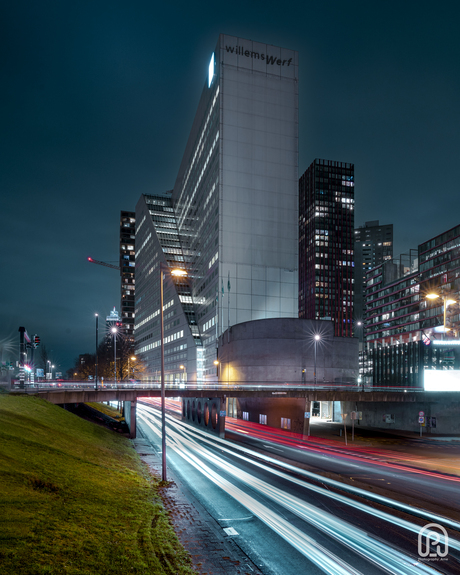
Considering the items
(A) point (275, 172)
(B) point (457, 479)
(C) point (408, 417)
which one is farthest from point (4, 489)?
(A) point (275, 172)

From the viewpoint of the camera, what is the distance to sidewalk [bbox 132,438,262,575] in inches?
492

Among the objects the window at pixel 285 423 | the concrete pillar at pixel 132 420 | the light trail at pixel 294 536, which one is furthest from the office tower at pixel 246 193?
the light trail at pixel 294 536

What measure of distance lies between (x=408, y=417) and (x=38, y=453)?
5667 centimetres

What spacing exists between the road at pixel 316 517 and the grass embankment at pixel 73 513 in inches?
114

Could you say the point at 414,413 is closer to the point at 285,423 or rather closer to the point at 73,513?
the point at 285,423

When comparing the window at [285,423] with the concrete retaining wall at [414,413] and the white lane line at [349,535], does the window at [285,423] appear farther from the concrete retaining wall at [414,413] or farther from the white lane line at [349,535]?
the white lane line at [349,535]

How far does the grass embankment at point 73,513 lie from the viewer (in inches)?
431

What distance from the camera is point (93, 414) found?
62281 mm

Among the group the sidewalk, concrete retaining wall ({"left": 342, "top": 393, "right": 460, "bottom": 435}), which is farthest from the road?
concrete retaining wall ({"left": 342, "top": 393, "right": 460, "bottom": 435})

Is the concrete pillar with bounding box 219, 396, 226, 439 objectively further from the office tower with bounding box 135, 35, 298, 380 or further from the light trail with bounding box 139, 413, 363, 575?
the office tower with bounding box 135, 35, 298, 380

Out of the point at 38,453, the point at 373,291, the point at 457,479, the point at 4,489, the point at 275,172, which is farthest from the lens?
the point at 373,291

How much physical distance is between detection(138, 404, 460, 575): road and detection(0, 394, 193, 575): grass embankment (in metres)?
2.90

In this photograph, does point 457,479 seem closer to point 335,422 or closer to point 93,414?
point 93,414

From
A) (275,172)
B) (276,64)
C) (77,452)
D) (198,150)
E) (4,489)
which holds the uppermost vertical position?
(276,64)
